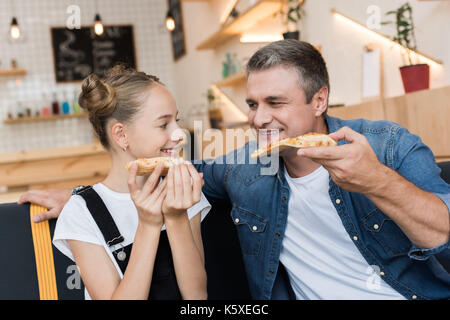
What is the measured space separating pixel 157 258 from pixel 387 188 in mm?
721

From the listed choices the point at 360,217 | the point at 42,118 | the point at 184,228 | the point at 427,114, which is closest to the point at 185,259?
the point at 184,228

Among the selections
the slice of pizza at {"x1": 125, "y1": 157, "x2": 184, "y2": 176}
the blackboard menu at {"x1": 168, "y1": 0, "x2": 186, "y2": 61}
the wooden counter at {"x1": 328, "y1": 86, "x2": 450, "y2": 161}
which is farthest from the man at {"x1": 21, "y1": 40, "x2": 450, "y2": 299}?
the blackboard menu at {"x1": 168, "y1": 0, "x2": 186, "y2": 61}

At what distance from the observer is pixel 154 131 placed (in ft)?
5.05

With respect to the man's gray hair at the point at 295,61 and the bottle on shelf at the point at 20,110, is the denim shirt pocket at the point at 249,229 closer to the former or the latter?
the man's gray hair at the point at 295,61

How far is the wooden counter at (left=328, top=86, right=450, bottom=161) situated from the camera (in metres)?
2.20

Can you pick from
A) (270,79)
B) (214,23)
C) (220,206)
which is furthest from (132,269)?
(214,23)

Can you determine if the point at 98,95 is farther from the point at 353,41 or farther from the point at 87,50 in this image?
the point at 87,50

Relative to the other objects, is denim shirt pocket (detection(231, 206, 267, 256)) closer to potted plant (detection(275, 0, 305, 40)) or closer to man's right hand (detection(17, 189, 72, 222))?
man's right hand (detection(17, 189, 72, 222))

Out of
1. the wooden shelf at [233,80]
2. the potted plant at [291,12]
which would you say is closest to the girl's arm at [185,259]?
the potted plant at [291,12]

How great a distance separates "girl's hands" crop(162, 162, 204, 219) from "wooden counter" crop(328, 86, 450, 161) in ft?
4.66

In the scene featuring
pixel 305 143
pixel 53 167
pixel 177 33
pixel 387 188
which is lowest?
pixel 53 167

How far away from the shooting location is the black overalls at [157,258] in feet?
4.58

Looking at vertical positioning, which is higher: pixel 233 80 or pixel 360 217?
pixel 233 80
